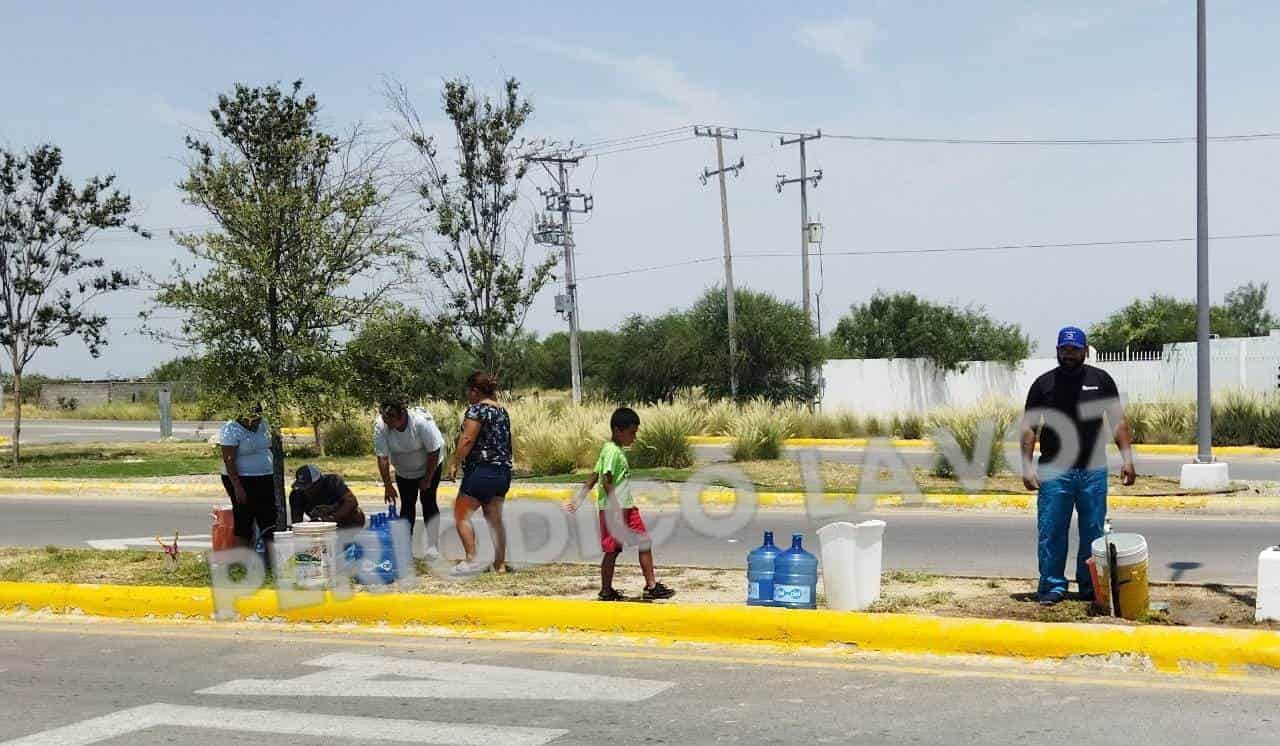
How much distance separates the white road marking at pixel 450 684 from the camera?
667 cm

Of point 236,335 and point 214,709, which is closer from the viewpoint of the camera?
point 214,709

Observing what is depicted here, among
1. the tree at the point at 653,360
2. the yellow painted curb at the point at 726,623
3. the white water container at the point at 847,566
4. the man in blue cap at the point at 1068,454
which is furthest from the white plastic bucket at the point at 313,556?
the tree at the point at 653,360

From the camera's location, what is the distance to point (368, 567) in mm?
9680

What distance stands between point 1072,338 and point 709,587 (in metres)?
3.02

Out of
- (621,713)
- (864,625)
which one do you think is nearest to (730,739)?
(621,713)

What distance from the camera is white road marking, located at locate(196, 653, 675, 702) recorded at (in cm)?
667

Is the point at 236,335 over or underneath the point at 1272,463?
over

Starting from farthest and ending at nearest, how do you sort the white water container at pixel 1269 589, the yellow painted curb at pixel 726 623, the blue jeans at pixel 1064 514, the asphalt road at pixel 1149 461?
1. the asphalt road at pixel 1149 461
2. the blue jeans at pixel 1064 514
3. the white water container at pixel 1269 589
4. the yellow painted curb at pixel 726 623

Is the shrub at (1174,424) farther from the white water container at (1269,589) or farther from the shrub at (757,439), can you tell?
the white water container at (1269,589)

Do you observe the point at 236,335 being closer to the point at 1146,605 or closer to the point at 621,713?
the point at 621,713

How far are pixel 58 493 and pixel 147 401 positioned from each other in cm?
4659

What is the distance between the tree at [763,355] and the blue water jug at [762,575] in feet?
97.7

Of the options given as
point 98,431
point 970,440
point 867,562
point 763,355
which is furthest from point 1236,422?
point 98,431

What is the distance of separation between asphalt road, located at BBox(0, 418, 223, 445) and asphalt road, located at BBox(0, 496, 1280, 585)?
16.3m
